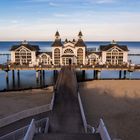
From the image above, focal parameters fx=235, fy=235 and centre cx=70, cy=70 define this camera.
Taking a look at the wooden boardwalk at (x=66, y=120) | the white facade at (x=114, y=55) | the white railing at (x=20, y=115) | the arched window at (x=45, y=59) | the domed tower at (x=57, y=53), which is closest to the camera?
the wooden boardwalk at (x=66, y=120)

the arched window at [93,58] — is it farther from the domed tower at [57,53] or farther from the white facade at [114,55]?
the domed tower at [57,53]

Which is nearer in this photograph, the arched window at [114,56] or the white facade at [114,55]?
the white facade at [114,55]

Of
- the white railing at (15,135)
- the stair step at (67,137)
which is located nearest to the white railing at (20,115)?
the white railing at (15,135)

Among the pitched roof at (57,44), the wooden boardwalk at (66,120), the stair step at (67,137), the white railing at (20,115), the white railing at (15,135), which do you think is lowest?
the white railing at (15,135)

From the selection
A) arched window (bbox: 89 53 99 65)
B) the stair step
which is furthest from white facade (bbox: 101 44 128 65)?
the stair step

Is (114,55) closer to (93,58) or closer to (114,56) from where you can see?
(114,56)

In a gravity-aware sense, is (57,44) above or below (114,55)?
above

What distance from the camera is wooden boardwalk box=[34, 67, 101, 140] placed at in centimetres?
952

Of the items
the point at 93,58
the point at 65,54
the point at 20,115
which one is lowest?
the point at 20,115

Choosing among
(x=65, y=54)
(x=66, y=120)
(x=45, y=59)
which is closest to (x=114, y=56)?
(x=65, y=54)

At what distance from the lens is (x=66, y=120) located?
14.0 metres

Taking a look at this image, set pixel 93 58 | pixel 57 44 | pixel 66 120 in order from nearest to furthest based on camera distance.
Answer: pixel 66 120
pixel 57 44
pixel 93 58

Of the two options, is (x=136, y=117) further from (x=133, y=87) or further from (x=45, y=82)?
(x=45, y=82)

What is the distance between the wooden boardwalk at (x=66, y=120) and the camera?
9516 mm
